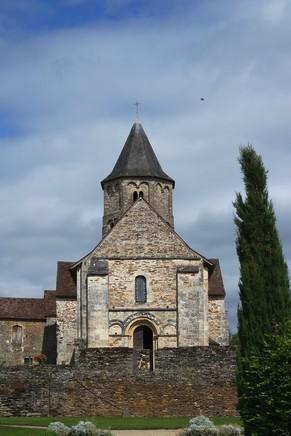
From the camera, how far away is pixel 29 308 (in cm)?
5622

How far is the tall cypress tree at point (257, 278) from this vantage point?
62.0ft

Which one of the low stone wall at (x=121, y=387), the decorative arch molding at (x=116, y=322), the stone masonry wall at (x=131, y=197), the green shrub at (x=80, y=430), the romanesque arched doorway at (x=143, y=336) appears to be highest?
the stone masonry wall at (x=131, y=197)

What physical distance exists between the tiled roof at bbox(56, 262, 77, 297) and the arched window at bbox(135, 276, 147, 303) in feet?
18.1

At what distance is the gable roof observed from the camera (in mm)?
55406

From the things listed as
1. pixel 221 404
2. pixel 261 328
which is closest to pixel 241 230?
pixel 261 328

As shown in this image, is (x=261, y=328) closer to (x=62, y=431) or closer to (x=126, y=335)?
(x=62, y=431)

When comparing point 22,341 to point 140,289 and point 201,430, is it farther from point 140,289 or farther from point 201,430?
point 201,430

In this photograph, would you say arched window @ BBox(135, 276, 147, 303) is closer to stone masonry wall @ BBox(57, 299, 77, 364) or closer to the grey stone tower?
stone masonry wall @ BBox(57, 299, 77, 364)

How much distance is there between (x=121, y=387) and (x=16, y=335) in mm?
28964

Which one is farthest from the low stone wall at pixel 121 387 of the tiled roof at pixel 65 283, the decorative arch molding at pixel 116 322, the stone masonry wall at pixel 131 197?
the stone masonry wall at pixel 131 197

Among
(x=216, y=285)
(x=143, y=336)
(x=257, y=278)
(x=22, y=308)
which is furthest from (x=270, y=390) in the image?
(x=22, y=308)

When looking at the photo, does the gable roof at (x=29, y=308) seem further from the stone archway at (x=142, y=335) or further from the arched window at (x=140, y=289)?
the arched window at (x=140, y=289)

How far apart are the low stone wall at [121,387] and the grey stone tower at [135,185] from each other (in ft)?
88.3

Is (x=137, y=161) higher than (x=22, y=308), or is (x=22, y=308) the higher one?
(x=137, y=161)
